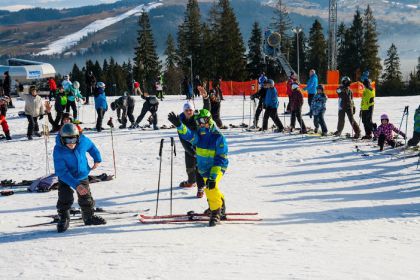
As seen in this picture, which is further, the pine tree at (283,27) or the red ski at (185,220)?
the pine tree at (283,27)

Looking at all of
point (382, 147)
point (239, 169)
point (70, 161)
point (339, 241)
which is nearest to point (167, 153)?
point (239, 169)

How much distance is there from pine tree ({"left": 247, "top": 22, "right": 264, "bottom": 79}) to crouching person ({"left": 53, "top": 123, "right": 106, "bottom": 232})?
54.5 m

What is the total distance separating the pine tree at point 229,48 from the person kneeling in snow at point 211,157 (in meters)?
52.6

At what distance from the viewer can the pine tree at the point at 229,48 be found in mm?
59188

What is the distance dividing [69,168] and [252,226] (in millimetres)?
2718

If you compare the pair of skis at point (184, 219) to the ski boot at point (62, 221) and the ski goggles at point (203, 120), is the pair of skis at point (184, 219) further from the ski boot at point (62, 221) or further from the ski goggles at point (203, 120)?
the ski goggles at point (203, 120)

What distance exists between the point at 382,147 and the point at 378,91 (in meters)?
58.1

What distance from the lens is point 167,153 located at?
1369 cm

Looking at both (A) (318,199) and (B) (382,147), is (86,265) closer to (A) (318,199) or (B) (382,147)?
(A) (318,199)

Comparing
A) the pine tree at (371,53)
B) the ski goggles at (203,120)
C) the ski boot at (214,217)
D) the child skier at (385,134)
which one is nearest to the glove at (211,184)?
the ski boot at (214,217)

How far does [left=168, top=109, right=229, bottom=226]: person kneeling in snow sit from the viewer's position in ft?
22.8

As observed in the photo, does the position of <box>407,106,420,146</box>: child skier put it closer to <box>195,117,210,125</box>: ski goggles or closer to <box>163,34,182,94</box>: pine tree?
<box>195,117,210,125</box>: ski goggles

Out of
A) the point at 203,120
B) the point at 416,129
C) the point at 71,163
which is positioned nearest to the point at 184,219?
the point at 203,120

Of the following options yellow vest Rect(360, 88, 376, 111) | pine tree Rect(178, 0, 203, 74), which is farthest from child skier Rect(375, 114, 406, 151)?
pine tree Rect(178, 0, 203, 74)
